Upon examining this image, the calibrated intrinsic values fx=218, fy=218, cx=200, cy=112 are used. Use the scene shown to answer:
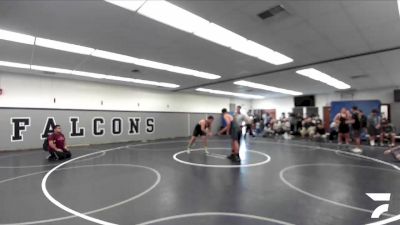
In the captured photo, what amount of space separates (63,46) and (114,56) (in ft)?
4.52

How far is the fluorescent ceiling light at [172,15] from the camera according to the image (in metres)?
3.83

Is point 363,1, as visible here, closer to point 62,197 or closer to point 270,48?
point 270,48

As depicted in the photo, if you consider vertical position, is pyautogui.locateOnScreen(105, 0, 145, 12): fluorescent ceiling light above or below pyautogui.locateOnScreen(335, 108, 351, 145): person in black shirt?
above

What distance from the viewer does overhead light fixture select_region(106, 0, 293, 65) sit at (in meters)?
3.89

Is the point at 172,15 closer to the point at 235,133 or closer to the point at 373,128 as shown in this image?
the point at 235,133

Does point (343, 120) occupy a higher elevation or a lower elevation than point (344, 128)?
higher

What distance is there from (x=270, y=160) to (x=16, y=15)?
22.2 ft

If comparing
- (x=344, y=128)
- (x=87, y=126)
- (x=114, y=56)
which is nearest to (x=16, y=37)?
(x=114, y=56)

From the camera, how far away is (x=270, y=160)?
6.43m

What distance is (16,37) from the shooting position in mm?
5133

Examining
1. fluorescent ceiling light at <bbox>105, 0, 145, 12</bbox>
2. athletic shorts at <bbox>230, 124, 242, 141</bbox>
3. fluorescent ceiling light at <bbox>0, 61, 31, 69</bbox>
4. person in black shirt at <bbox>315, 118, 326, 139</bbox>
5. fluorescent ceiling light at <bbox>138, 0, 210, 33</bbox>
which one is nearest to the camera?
fluorescent ceiling light at <bbox>105, 0, 145, 12</bbox>

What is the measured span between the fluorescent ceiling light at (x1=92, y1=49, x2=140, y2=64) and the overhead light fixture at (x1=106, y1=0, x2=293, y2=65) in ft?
9.30

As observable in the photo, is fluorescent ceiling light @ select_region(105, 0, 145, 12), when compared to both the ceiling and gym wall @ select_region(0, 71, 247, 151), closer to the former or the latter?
the ceiling
